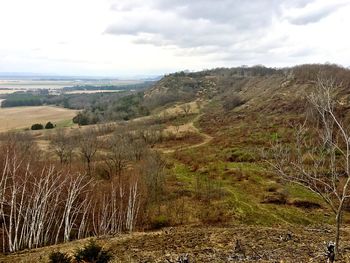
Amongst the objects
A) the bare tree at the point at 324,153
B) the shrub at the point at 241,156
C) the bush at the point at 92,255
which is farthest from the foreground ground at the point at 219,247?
the shrub at the point at 241,156

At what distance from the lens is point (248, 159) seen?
5559cm

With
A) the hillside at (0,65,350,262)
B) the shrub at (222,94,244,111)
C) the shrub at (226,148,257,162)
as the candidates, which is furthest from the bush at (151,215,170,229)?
the shrub at (222,94,244,111)

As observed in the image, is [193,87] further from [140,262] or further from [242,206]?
[140,262]

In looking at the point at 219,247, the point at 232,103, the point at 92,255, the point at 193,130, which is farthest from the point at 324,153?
the point at 232,103

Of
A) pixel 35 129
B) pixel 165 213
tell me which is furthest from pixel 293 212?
pixel 35 129

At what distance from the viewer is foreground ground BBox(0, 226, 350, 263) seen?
621 inches

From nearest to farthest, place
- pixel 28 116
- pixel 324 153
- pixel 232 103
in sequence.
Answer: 1. pixel 324 153
2. pixel 232 103
3. pixel 28 116

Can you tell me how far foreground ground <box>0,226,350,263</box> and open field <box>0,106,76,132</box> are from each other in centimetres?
11746

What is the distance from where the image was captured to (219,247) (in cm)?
1792

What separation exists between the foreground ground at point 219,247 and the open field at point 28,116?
11746cm

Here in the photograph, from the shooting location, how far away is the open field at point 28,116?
13356 cm

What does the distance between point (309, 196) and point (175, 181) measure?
668 inches

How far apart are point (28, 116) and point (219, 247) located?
152 metres

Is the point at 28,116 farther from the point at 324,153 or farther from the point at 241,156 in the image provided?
the point at 324,153
